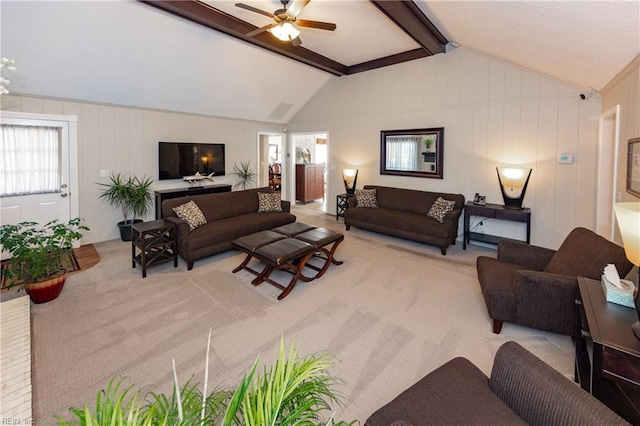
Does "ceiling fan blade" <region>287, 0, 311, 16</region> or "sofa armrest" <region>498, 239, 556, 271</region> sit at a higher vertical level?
"ceiling fan blade" <region>287, 0, 311, 16</region>

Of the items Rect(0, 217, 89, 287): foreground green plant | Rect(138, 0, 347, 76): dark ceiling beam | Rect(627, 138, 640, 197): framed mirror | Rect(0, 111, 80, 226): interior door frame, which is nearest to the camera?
Rect(627, 138, 640, 197): framed mirror

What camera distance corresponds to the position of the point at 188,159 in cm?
637

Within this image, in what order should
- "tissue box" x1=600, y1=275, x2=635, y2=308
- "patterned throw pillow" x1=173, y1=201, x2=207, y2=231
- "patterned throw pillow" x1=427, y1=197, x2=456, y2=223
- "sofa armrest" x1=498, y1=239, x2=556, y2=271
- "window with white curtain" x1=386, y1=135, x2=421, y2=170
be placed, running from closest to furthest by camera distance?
1. "tissue box" x1=600, y1=275, x2=635, y2=308
2. "sofa armrest" x1=498, y1=239, x2=556, y2=271
3. "patterned throw pillow" x1=173, y1=201, x2=207, y2=231
4. "patterned throw pillow" x1=427, y1=197, x2=456, y2=223
5. "window with white curtain" x1=386, y1=135, x2=421, y2=170

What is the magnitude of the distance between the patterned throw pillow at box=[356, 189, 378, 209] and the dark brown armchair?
3398 mm

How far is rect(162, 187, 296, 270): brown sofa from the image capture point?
414 centimetres

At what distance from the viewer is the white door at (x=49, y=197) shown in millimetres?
4355

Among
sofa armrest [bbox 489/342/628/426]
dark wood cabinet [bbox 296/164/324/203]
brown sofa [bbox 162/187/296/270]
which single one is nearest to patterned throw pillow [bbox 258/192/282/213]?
brown sofa [bbox 162/187/296/270]

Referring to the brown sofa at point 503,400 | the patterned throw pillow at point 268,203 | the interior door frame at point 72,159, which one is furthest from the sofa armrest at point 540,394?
the interior door frame at point 72,159

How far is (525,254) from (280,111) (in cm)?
622

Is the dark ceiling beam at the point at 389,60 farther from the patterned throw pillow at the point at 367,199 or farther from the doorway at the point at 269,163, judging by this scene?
the doorway at the point at 269,163

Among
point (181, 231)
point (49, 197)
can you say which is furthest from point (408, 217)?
point (49, 197)

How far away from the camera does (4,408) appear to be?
1762 mm

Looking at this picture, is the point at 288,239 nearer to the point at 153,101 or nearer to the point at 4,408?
the point at 4,408

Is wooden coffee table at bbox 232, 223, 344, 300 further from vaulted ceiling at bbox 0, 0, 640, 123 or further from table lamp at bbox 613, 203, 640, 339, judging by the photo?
vaulted ceiling at bbox 0, 0, 640, 123
